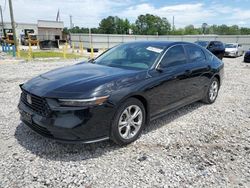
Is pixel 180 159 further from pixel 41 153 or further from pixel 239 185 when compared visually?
pixel 41 153

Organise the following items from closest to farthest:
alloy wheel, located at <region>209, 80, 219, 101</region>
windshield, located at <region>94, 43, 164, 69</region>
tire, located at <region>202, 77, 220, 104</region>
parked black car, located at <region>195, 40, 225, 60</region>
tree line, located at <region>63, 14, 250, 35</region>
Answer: windshield, located at <region>94, 43, 164, 69</region>
tire, located at <region>202, 77, 220, 104</region>
alloy wheel, located at <region>209, 80, 219, 101</region>
parked black car, located at <region>195, 40, 225, 60</region>
tree line, located at <region>63, 14, 250, 35</region>

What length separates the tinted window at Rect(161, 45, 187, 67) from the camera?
4.03 m

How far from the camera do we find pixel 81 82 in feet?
10.4

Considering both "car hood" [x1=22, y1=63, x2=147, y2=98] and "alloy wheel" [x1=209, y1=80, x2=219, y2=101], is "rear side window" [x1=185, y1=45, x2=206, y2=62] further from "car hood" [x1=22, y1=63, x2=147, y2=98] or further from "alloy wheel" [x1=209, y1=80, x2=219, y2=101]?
"car hood" [x1=22, y1=63, x2=147, y2=98]

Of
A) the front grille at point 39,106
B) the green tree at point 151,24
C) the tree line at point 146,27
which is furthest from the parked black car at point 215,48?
the green tree at point 151,24

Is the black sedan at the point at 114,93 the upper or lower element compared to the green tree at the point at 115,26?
lower

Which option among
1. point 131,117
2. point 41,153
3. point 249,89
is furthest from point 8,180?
point 249,89

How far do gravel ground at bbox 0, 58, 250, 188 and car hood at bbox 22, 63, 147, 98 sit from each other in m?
0.87

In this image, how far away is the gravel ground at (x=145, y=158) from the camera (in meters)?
2.67

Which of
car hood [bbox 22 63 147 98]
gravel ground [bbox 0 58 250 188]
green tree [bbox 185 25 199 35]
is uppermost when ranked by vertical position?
green tree [bbox 185 25 199 35]

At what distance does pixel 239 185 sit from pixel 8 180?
266 cm

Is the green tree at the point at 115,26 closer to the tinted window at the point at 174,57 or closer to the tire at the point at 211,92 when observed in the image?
the tire at the point at 211,92

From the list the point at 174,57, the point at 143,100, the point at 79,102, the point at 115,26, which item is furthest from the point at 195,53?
the point at 115,26

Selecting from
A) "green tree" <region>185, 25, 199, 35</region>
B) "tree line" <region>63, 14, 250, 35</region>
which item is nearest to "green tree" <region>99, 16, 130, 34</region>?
"tree line" <region>63, 14, 250, 35</region>
